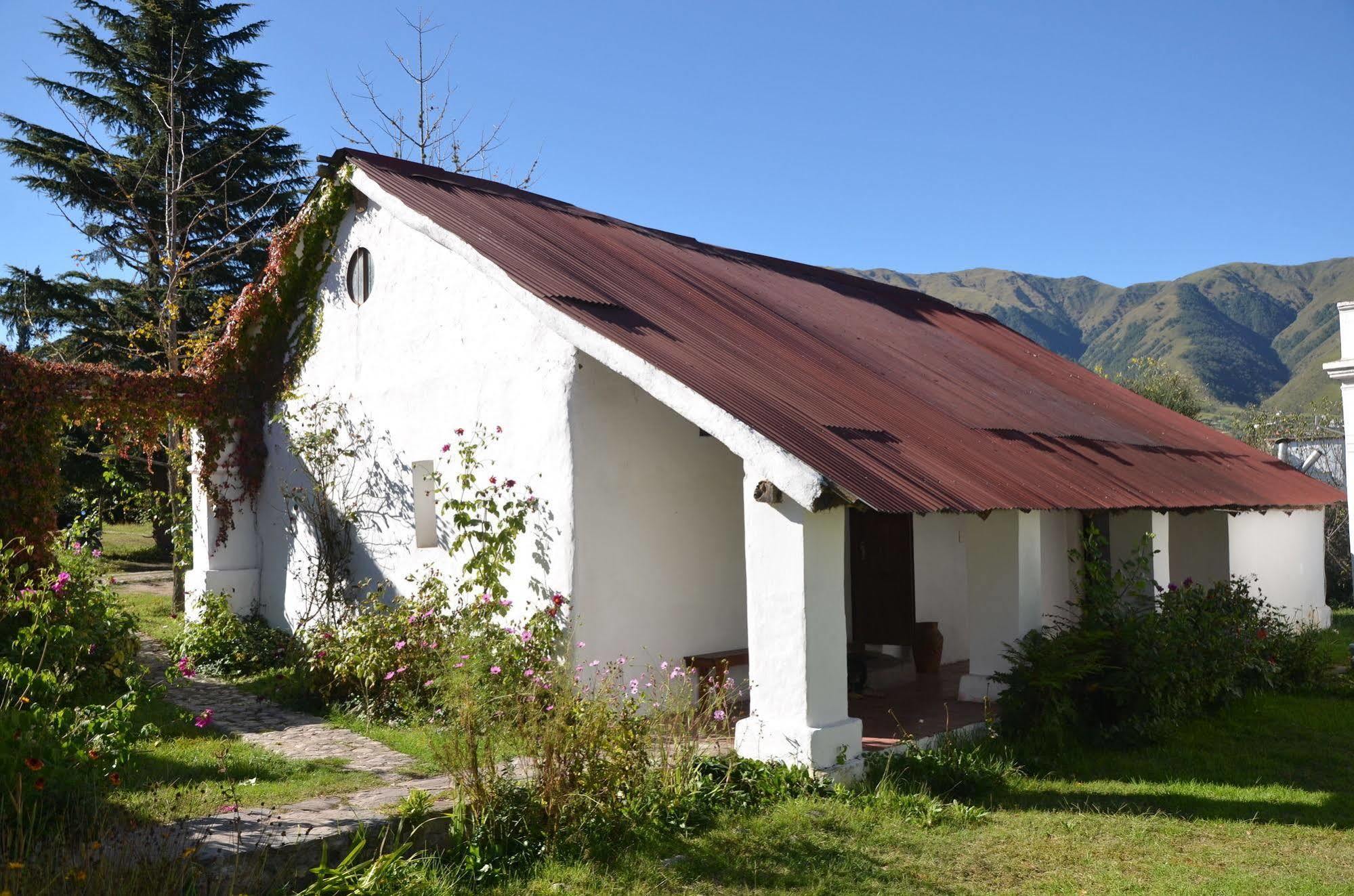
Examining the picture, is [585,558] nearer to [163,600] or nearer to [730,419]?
[730,419]

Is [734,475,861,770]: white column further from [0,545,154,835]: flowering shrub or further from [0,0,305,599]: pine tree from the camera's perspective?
[0,0,305,599]: pine tree

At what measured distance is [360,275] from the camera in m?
11.0

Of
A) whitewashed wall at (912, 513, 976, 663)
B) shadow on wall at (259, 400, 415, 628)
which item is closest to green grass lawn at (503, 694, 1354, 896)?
whitewashed wall at (912, 513, 976, 663)

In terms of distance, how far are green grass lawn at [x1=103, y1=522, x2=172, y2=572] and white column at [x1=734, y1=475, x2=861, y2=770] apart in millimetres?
18398

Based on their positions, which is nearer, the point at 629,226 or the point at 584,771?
the point at 584,771

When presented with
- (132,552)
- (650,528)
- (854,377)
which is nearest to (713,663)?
(650,528)

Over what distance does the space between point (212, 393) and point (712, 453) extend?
240 inches

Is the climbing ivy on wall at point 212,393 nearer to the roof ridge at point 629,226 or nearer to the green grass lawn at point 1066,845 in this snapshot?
the roof ridge at point 629,226

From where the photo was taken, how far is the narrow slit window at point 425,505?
10.2m

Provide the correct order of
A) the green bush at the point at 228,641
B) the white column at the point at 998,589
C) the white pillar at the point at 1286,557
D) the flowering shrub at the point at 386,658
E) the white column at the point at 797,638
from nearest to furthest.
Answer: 1. the white column at the point at 797,638
2. the white column at the point at 998,589
3. the flowering shrub at the point at 386,658
4. the green bush at the point at 228,641
5. the white pillar at the point at 1286,557

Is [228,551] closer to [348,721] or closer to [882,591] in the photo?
[348,721]

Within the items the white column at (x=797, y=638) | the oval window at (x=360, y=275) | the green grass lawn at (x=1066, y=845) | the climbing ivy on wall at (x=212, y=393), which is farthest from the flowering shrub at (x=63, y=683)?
the white column at (x=797, y=638)

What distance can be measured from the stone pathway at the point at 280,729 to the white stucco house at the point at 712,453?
5.19 feet

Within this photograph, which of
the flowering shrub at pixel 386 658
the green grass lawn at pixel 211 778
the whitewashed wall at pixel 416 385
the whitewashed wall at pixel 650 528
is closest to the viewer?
the green grass lawn at pixel 211 778
